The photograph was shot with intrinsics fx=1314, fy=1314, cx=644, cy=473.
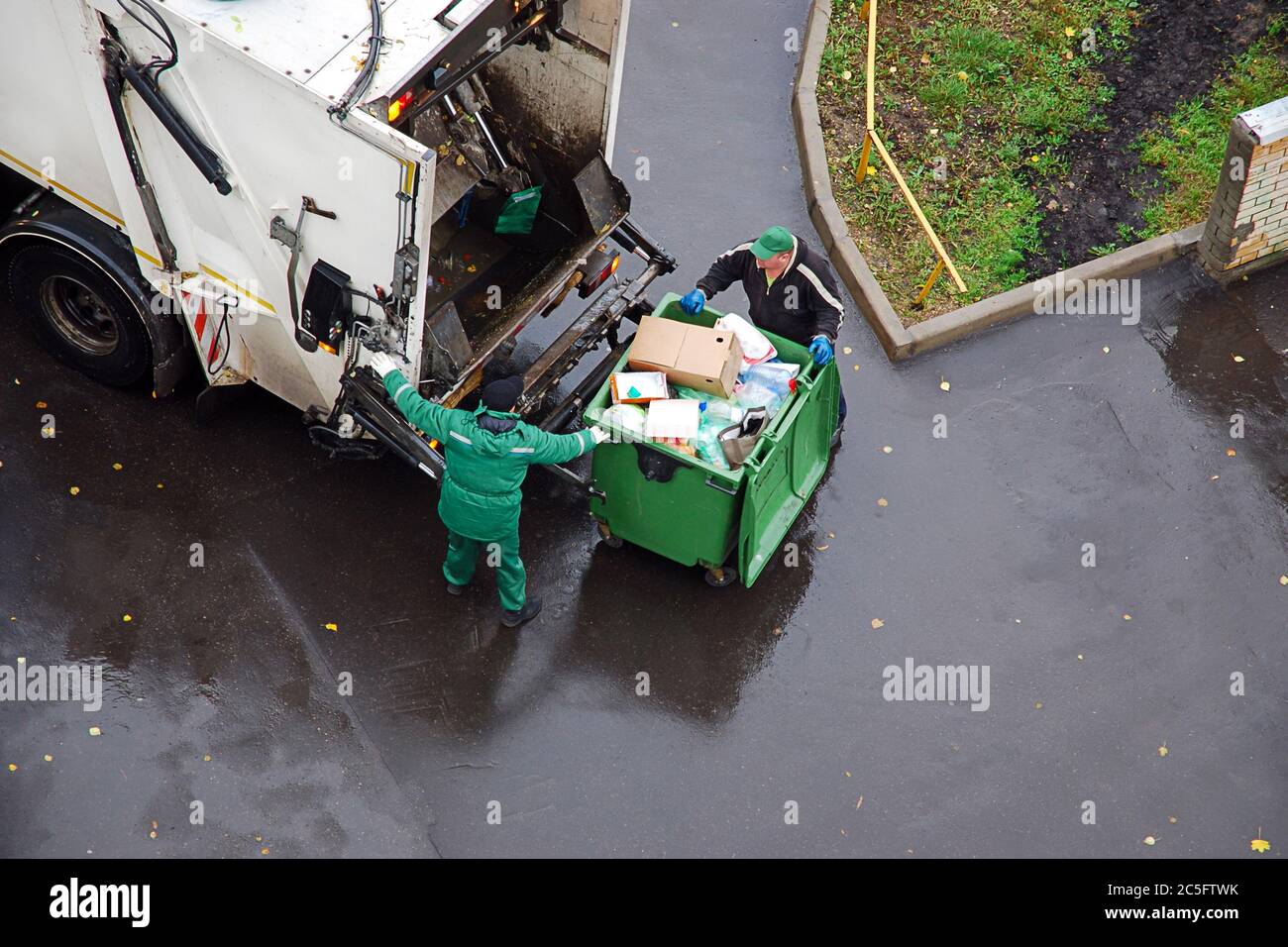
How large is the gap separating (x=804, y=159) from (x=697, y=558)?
3.56 metres

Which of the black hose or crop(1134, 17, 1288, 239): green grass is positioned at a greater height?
crop(1134, 17, 1288, 239): green grass

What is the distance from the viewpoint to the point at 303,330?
6.43 meters

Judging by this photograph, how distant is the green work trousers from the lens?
6.55 meters

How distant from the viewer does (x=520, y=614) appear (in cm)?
686

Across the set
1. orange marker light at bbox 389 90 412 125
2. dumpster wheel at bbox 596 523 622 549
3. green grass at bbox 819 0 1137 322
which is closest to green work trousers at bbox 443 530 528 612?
dumpster wheel at bbox 596 523 622 549

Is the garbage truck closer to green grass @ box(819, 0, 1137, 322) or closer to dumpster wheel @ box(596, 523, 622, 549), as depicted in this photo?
dumpster wheel @ box(596, 523, 622, 549)

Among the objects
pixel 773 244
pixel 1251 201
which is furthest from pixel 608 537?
pixel 1251 201

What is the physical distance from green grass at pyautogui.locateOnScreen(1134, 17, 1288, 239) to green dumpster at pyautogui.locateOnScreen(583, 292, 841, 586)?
3.40 m

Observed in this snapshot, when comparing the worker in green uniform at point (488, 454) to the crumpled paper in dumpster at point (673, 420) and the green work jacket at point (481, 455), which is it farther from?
the crumpled paper in dumpster at point (673, 420)

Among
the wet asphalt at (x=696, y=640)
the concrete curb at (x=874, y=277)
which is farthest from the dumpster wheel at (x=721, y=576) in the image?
the concrete curb at (x=874, y=277)

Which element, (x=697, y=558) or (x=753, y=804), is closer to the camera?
(x=753, y=804)
